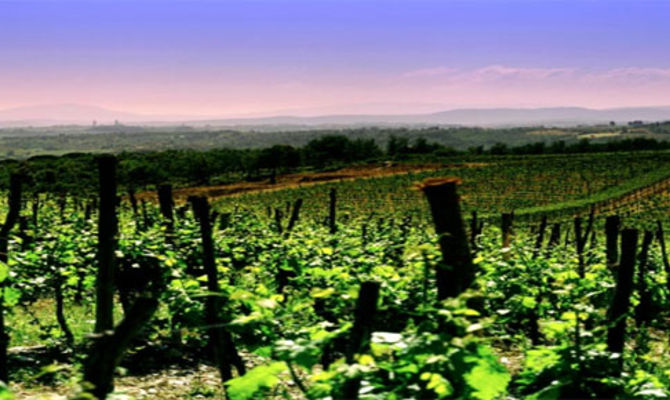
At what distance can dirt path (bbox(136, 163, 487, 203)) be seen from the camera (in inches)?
3469

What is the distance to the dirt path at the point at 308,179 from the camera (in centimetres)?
8812

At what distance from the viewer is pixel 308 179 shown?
316 feet

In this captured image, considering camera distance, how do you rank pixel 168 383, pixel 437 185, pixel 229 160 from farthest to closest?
pixel 229 160, pixel 168 383, pixel 437 185

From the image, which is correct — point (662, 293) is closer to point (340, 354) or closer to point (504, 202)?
point (340, 354)

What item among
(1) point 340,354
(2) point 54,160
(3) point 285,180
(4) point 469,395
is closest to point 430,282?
(1) point 340,354

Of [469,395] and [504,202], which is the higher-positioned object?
[469,395]

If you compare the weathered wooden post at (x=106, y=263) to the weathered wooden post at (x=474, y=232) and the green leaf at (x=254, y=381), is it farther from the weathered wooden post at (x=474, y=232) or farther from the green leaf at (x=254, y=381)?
the weathered wooden post at (x=474, y=232)

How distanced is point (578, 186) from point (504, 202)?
15.2 metres

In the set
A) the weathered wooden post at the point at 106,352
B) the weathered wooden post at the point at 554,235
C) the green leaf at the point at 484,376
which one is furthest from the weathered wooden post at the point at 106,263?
the weathered wooden post at the point at 554,235

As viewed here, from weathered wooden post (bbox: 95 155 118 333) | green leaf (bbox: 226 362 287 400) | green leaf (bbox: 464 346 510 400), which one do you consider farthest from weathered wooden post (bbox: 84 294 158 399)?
weathered wooden post (bbox: 95 155 118 333)


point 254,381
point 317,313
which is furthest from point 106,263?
point 317,313

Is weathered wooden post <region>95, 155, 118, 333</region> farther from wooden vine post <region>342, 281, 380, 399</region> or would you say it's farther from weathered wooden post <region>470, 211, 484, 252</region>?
weathered wooden post <region>470, 211, 484, 252</region>

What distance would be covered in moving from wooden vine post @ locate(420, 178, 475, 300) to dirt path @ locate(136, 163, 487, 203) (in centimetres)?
7911

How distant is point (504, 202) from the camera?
64625 mm
